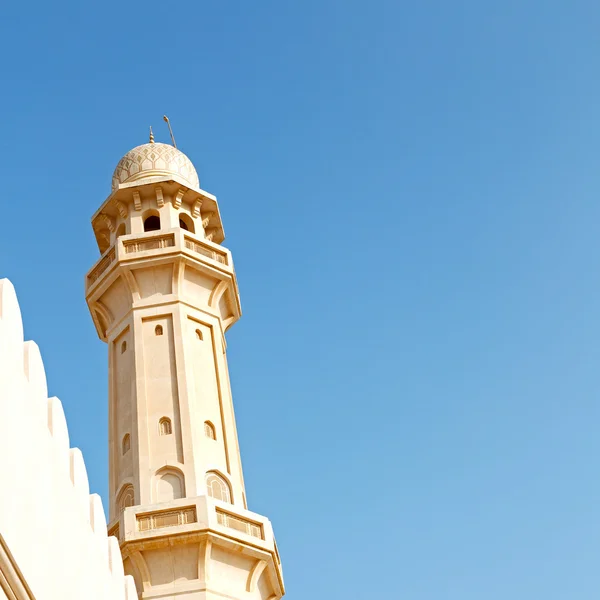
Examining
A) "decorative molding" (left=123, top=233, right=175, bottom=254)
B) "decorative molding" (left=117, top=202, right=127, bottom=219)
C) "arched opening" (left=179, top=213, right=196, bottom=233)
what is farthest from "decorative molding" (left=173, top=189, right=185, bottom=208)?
"decorative molding" (left=123, top=233, right=175, bottom=254)

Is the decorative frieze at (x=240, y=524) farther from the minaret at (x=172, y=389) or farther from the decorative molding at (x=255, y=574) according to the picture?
the decorative molding at (x=255, y=574)

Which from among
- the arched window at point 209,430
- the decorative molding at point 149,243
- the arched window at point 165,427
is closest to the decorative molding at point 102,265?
the decorative molding at point 149,243

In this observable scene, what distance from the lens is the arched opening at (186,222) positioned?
17906 mm

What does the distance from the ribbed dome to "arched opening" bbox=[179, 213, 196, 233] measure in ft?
2.44

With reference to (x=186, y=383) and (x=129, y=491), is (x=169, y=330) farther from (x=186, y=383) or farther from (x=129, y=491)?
(x=129, y=491)

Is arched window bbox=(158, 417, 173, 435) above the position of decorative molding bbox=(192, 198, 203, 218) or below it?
below

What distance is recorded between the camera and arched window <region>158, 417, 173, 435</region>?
1487 cm

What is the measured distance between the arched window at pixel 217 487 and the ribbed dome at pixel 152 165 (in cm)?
591

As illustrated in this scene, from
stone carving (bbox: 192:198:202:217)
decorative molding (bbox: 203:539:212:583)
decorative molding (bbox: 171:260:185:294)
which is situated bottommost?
decorative molding (bbox: 203:539:212:583)

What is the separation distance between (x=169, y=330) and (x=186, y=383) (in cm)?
105

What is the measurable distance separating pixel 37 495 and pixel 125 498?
858cm

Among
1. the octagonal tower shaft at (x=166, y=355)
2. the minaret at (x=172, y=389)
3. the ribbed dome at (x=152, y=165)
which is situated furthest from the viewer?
the ribbed dome at (x=152, y=165)

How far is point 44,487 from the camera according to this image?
20.7ft

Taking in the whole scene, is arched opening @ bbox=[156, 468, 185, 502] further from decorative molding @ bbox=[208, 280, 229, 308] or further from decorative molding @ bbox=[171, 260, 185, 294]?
decorative molding @ bbox=[208, 280, 229, 308]
